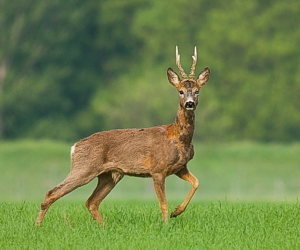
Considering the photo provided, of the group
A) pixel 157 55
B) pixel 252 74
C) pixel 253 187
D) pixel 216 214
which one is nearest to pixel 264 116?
pixel 252 74

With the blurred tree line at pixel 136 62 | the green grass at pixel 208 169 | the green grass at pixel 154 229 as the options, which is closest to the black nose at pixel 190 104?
the green grass at pixel 154 229

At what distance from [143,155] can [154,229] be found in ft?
3.99

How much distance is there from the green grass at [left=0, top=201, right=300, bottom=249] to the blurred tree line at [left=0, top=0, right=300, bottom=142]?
33.3 m

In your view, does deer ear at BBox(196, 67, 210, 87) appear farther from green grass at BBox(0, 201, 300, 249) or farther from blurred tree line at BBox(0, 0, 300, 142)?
blurred tree line at BBox(0, 0, 300, 142)

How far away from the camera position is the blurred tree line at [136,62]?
49.7 meters

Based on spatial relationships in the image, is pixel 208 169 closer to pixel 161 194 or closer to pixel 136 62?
pixel 136 62

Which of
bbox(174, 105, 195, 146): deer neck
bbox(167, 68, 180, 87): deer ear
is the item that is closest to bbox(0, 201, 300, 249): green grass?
bbox(174, 105, 195, 146): deer neck

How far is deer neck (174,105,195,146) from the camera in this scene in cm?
1316

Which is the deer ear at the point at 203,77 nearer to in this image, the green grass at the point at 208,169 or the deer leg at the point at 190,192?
the deer leg at the point at 190,192

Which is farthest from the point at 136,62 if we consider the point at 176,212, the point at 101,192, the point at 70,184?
the point at 176,212

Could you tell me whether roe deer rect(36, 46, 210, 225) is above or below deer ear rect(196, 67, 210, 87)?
below

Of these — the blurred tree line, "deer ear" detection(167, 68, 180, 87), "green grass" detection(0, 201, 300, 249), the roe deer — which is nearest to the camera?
"green grass" detection(0, 201, 300, 249)

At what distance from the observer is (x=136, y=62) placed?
54.1 meters

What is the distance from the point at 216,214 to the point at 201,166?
94.6 feet
